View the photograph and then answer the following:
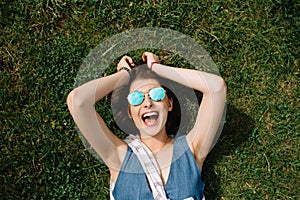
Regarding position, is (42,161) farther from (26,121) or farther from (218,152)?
(218,152)

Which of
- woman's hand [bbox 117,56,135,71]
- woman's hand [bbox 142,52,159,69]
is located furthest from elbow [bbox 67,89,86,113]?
woman's hand [bbox 142,52,159,69]

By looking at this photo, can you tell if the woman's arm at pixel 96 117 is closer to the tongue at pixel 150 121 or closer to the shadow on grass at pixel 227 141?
the tongue at pixel 150 121

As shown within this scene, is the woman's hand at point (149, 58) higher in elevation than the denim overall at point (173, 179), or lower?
higher

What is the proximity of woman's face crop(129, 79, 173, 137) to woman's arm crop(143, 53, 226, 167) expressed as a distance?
0.51 ft

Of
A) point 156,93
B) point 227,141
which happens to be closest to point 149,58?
point 156,93

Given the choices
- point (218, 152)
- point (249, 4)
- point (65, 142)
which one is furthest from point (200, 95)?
point (65, 142)

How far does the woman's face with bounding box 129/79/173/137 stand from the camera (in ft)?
11.7

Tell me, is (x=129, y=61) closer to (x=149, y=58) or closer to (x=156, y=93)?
(x=149, y=58)

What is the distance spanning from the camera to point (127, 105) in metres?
3.76

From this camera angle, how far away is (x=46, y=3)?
4.11 meters

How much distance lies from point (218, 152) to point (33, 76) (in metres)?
1.51

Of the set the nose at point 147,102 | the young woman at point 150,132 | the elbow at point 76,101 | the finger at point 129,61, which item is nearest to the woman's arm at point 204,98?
the young woman at point 150,132

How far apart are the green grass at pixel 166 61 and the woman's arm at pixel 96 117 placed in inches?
18.0

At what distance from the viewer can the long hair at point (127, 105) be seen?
367cm
